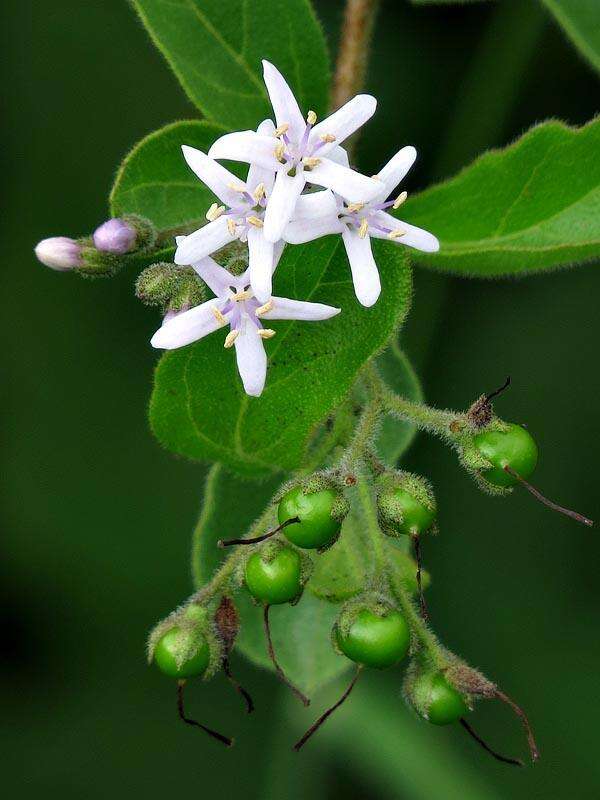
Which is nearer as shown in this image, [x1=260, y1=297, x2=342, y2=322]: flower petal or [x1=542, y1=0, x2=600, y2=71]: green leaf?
[x1=260, y1=297, x2=342, y2=322]: flower petal

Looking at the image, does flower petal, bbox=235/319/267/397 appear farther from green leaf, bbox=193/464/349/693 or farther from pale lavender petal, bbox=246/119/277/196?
green leaf, bbox=193/464/349/693

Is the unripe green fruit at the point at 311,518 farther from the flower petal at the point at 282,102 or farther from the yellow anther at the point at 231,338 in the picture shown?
the flower petal at the point at 282,102

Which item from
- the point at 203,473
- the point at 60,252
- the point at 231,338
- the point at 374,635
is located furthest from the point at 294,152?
the point at 203,473

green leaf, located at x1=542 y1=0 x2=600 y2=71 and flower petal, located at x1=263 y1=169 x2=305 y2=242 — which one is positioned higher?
green leaf, located at x1=542 y1=0 x2=600 y2=71

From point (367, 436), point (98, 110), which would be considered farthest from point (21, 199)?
point (367, 436)

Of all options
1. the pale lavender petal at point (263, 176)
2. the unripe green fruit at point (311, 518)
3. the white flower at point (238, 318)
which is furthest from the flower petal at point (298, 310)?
the unripe green fruit at point (311, 518)

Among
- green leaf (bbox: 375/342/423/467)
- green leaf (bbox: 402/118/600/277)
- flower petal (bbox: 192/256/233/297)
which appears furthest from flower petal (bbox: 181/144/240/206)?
green leaf (bbox: 375/342/423/467)

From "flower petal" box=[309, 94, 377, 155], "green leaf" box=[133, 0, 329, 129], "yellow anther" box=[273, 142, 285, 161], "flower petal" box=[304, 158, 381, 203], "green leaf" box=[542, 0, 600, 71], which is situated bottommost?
"flower petal" box=[304, 158, 381, 203]

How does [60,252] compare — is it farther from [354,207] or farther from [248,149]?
[354,207]
